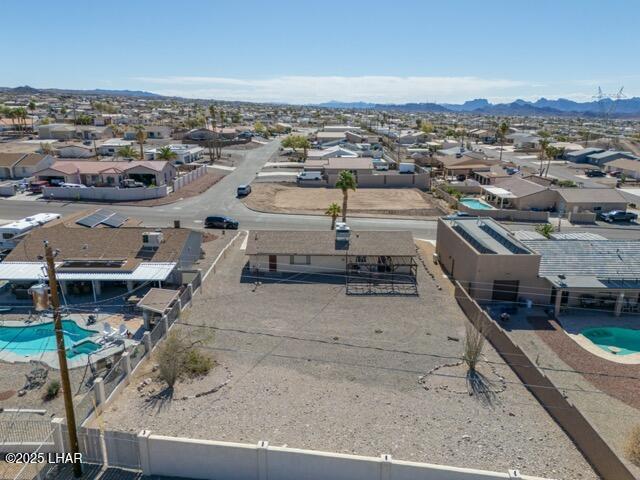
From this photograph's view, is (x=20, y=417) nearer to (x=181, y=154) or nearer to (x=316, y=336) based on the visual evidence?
(x=316, y=336)

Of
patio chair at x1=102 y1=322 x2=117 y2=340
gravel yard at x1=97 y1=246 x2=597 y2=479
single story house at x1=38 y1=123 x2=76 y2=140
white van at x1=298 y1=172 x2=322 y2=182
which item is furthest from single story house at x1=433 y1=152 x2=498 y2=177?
single story house at x1=38 y1=123 x2=76 y2=140

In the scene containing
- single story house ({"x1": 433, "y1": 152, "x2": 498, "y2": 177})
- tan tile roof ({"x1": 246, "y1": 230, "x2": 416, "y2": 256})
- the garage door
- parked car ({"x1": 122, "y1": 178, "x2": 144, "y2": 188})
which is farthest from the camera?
single story house ({"x1": 433, "y1": 152, "x2": 498, "y2": 177})

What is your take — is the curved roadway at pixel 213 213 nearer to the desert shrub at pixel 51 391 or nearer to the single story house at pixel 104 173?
the single story house at pixel 104 173

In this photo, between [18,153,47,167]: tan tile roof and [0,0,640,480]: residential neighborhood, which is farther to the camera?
[18,153,47,167]: tan tile roof

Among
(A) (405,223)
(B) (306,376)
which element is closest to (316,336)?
(B) (306,376)

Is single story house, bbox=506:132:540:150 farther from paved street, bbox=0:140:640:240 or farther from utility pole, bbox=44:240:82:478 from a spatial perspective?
utility pole, bbox=44:240:82:478
